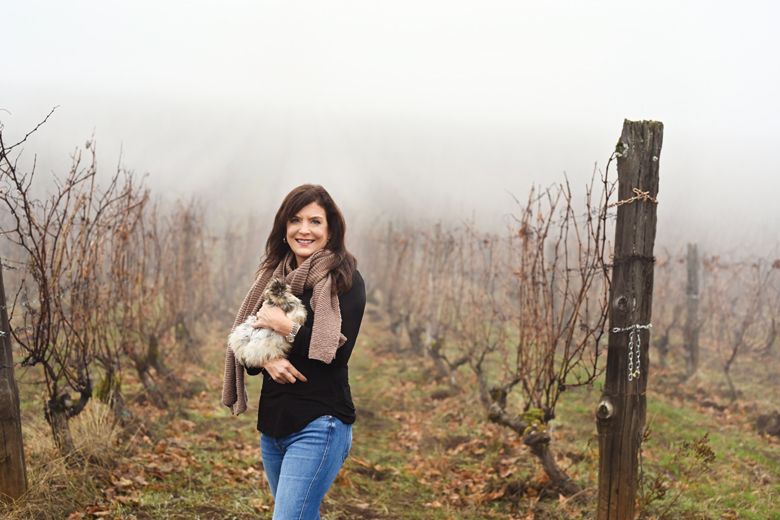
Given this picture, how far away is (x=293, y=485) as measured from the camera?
217cm

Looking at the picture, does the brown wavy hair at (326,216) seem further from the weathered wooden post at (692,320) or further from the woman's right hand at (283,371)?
the weathered wooden post at (692,320)

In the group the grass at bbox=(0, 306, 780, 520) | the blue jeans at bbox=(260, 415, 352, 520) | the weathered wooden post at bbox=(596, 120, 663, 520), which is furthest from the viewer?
the grass at bbox=(0, 306, 780, 520)

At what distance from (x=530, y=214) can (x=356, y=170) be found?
61.4 meters

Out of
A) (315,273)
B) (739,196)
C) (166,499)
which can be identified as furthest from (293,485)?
(739,196)

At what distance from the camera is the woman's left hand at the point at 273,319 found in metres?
2.23

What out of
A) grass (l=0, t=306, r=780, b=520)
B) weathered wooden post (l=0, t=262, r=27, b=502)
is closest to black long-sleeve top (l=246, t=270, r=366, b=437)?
weathered wooden post (l=0, t=262, r=27, b=502)

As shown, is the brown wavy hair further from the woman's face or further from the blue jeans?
the blue jeans

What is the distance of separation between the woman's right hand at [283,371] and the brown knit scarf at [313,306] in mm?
120

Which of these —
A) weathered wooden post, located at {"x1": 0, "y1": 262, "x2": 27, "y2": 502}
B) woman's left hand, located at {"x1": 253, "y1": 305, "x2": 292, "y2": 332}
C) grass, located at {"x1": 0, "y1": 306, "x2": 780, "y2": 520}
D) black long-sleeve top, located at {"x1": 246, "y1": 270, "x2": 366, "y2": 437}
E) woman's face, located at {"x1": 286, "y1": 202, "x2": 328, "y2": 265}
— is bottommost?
grass, located at {"x1": 0, "y1": 306, "x2": 780, "y2": 520}

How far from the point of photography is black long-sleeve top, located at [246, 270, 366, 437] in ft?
7.29

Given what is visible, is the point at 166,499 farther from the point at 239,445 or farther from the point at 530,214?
the point at 530,214

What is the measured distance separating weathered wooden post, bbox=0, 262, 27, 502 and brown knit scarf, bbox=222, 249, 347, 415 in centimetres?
137

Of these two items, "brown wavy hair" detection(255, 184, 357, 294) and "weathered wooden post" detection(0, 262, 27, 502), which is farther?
"weathered wooden post" detection(0, 262, 27, 502)

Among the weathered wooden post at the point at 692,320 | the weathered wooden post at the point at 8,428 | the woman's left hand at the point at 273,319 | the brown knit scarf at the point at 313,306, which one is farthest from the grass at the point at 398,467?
the weathered wooden post at the point at 692,320
